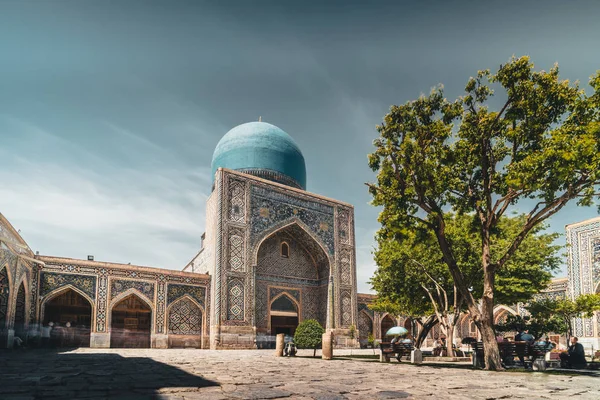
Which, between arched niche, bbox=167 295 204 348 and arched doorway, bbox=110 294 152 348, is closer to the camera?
arched doorway, bbox=110 294 152 348

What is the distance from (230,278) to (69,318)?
6.47 m

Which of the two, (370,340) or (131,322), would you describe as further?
(370,340)

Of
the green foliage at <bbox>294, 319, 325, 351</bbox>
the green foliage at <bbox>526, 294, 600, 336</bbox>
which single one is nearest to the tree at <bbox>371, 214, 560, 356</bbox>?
the green foliage at <bbox>526, 294, 600, 336</bbox>

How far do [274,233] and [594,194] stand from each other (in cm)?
1535

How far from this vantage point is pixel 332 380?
6.34 meters

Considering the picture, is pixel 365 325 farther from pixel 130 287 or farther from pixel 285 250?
pixel 130 287

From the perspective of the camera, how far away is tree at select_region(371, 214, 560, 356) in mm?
16203

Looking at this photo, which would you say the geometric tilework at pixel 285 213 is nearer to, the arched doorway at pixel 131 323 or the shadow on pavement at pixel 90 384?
the arched doorway at pixel 131 323

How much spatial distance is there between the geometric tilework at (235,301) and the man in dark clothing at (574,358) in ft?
43.1

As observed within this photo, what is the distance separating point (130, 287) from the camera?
19.1 meters

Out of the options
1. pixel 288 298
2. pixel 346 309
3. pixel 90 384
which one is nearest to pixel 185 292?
pixel 288 298

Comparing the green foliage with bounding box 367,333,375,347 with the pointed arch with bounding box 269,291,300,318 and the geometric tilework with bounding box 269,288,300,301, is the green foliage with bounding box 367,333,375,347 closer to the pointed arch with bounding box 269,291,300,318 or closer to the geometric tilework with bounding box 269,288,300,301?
the pointed arch with bounding box 269,291,300,318

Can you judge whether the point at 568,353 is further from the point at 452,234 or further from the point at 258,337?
the point at 258,337

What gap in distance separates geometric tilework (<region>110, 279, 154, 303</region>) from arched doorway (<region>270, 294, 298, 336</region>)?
5.92m
